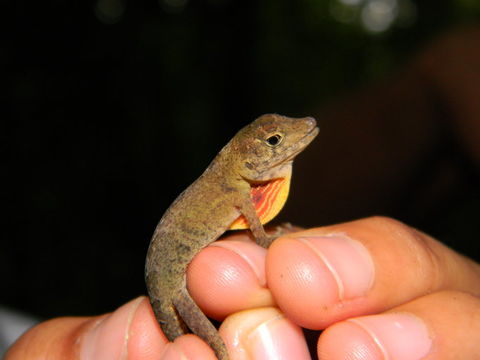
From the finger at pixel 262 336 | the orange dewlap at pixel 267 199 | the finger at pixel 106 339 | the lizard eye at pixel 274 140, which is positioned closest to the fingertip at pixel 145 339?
the finger at pixel 106 339

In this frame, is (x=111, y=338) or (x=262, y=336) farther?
(x=111, y=338)

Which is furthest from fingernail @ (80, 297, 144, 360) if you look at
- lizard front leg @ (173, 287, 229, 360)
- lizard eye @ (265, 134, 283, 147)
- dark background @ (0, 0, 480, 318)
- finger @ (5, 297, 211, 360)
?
dark background @ (0, 0, 480, 318)

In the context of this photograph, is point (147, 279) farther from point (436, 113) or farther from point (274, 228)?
point (436, 113)

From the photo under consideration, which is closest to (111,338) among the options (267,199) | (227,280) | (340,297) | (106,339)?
(106,339)

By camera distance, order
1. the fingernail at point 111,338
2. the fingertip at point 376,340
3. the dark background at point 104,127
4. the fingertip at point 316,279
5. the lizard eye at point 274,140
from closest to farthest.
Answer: the fingertip at point 376,340 < the fingertip at point 316,279 < the lizard eye at point 274,140 < the fingernail at point 111,338 < the dark background at point 104,127

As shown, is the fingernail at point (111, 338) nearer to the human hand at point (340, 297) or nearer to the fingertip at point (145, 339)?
the fingertip at point (145, 339)

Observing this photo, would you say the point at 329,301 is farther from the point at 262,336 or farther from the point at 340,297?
the point at 262,336
